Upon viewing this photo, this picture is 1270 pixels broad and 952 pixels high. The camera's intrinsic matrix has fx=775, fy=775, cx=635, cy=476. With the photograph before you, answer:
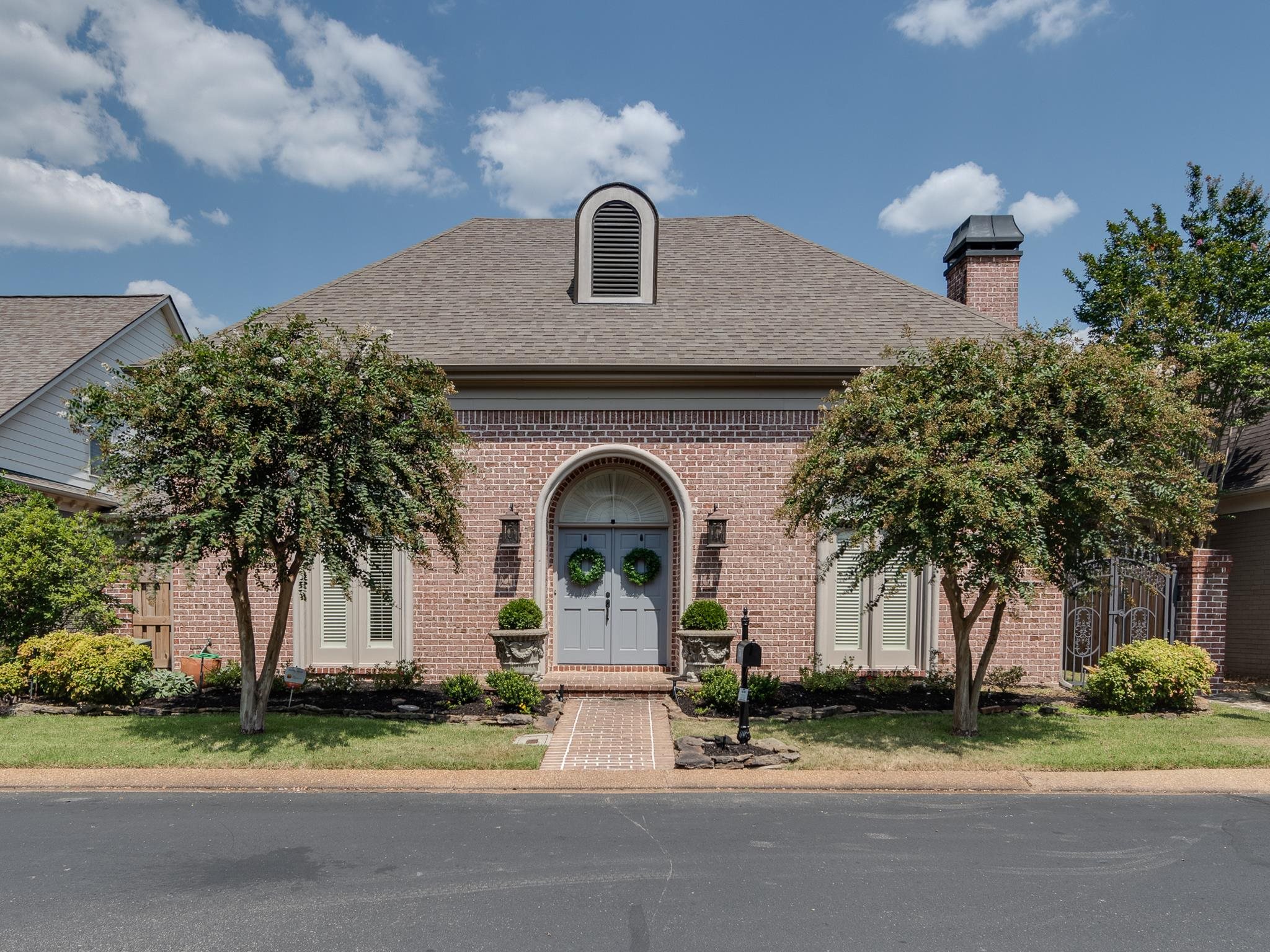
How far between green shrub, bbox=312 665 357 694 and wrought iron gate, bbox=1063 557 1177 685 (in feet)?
34.9

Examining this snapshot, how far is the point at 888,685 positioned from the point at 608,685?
3.97 metres

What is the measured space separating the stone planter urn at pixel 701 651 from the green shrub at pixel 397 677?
13.1 feet

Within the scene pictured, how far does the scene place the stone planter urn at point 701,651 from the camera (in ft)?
36.4

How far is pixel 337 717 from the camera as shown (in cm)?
961

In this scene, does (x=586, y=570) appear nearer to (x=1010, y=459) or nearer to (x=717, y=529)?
(x=717, y=529)

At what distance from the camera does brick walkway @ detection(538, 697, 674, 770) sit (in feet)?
26.3

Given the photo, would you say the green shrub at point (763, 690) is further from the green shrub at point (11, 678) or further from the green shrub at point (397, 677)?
the green shrub at point (11, 678)

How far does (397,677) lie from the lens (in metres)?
11.3

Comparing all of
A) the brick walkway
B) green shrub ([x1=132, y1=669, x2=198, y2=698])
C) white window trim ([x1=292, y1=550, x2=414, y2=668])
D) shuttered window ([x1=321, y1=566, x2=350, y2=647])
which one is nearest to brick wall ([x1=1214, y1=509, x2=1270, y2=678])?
the brick walkway

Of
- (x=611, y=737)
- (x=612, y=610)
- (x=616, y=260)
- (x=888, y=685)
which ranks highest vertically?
(x=616, y=260)

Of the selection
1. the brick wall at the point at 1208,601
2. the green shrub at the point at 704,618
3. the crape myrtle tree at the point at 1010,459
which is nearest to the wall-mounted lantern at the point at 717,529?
the green shrub at the point at 704,618

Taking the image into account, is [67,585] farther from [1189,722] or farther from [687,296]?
[1189,722]

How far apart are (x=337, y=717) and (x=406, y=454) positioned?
364 centimetres

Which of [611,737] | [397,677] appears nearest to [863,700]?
[611,737]
